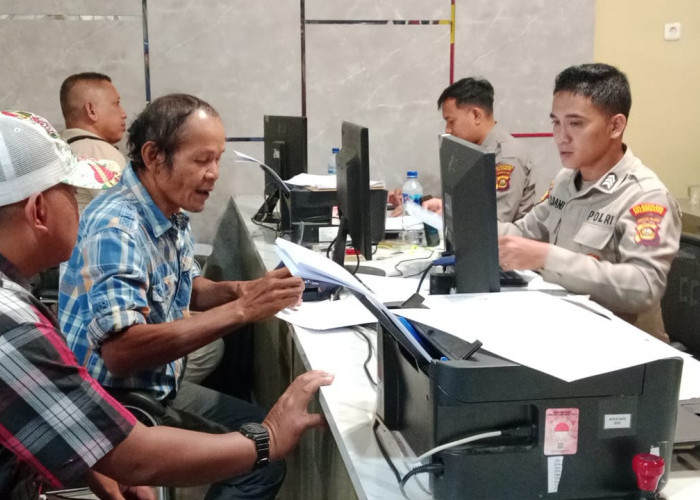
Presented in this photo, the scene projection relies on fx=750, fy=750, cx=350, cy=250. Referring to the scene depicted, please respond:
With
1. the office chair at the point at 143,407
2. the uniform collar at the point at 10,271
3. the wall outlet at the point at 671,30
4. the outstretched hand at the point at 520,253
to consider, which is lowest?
the office chair at the point at 143,407

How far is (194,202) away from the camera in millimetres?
2049

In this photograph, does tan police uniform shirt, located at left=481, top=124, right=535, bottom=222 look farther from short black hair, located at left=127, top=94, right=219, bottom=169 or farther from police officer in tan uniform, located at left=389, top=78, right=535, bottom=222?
short black hair, located at left=127, top=94, right=219, bottom=169

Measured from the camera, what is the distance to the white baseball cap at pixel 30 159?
114cm

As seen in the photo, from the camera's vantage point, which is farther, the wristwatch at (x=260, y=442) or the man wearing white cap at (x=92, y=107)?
the man wearing white cap at (x=92, y=107)

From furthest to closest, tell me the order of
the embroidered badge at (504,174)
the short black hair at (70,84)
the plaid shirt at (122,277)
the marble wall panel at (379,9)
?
the marble wall panel at (379,9) → the short black hair at (70,84) → the embroidered badge at (504,174) → the plaid shirt at (122,277)

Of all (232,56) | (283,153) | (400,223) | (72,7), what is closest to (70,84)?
(72,7)

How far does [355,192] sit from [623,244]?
2.48 feet

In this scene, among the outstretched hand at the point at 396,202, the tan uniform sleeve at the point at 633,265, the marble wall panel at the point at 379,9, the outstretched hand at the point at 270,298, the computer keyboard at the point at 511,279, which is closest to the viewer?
the outstretched hand at the point at 270,298

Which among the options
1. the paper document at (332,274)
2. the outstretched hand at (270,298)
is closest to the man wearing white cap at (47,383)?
the paper document at (332,274)

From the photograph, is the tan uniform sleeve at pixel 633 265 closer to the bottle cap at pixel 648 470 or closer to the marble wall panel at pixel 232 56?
the bottle cap at pixel 648 470

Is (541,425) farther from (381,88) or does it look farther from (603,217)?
(381,88)

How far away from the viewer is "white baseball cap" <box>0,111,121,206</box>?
3.74 ft

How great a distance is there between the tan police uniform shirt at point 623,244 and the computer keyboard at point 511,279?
0.21 ft

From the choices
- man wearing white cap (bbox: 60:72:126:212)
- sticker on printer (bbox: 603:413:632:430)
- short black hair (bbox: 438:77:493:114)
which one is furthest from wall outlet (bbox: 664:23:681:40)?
sticker on printer (bbox: 603:413:632:430)
